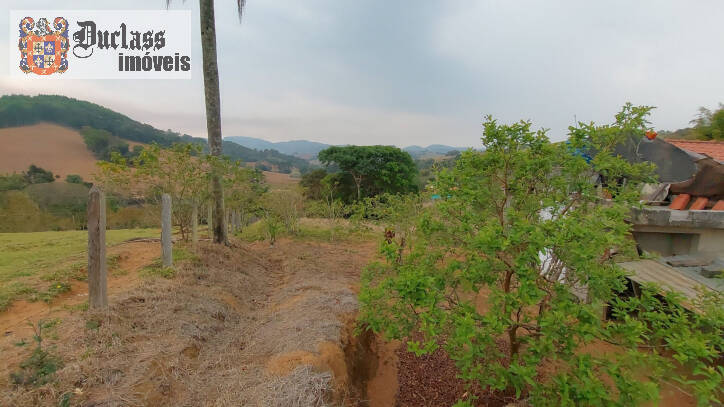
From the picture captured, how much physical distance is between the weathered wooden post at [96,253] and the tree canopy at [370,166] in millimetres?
19189

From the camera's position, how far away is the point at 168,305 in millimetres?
4422

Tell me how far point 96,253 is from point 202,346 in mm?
1744

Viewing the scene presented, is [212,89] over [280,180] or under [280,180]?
over

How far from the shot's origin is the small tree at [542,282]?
6.64 feet

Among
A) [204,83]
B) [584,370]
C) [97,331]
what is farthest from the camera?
[204,83]

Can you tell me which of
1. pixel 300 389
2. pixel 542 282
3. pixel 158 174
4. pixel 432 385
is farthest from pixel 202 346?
pixel 158 174

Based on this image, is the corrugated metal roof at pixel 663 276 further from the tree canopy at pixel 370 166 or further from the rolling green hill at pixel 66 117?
the rolling green hill at pixel 66 117

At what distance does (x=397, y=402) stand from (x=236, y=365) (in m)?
1.97

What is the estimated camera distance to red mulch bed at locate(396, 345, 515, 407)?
3.64 metres

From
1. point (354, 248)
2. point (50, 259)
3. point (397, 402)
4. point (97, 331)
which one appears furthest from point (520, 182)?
point (50, 259)

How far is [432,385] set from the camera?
4059mm

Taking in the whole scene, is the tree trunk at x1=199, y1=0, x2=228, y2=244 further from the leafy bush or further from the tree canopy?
the tree canopy

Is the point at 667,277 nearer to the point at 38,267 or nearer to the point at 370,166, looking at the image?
the point at 38,267

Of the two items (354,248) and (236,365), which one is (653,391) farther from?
(354,248)
